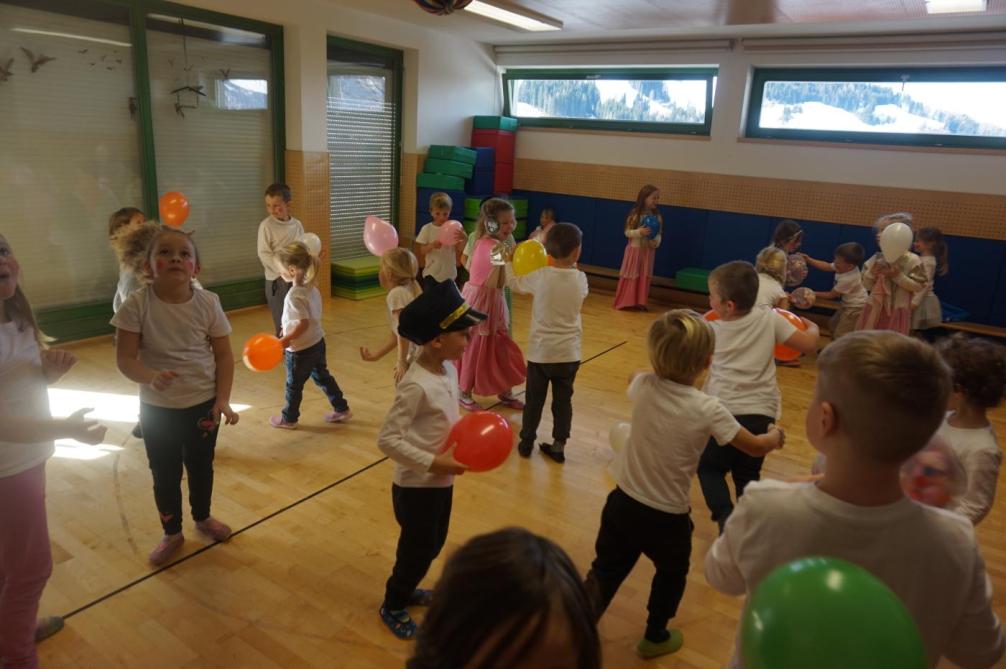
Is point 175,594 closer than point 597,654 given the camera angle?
No

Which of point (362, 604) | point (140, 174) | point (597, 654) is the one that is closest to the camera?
point (597, 654)

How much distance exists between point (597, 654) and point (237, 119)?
21.7 feet

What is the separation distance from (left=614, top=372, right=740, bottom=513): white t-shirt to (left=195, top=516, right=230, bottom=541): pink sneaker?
1766mm

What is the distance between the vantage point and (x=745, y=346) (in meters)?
2.67

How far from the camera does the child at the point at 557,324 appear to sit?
3.41m

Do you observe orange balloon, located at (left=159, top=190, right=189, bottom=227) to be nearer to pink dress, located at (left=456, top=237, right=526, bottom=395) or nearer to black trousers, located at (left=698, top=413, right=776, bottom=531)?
pink dress, located at (left=456, top=237, right=526, bottom=395)

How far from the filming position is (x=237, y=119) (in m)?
6.30

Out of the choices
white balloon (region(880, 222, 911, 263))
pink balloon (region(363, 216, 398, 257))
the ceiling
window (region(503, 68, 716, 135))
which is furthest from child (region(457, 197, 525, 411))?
window (region(503, 68, 716, 135))

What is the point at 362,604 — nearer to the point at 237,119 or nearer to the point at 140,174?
the point at 140,174

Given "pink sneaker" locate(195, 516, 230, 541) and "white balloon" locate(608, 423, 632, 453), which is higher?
"white balloon" locate(608, 423, 632, 453)

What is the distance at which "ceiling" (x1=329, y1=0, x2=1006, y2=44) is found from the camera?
210 inches

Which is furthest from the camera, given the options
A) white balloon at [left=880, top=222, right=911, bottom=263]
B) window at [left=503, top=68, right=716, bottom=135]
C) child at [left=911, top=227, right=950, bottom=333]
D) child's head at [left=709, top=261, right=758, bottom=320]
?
window at [left=503, top=68, right=716, bottom=135]

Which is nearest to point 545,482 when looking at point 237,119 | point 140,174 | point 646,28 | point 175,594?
point 175,594

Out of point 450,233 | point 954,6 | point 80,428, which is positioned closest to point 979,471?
point 80,428
